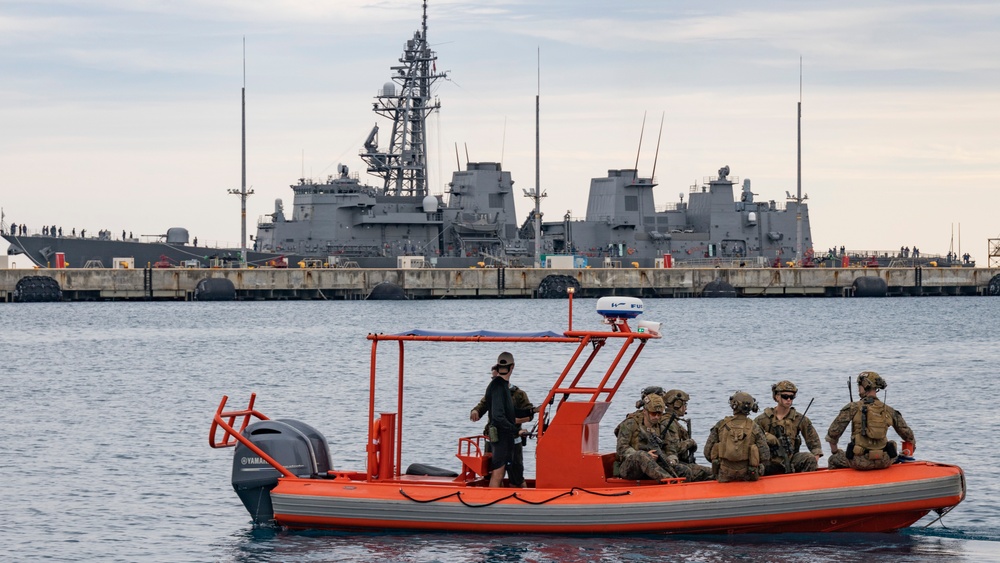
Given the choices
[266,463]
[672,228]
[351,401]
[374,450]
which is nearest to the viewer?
[374,450]

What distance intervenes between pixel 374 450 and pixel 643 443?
3.24 meters

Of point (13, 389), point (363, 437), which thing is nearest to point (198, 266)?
point (13, 389)

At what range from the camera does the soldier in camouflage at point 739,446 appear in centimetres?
Answer: 1510

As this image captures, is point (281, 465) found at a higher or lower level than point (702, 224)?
lower

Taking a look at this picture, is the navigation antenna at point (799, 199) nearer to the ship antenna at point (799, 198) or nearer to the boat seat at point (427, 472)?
the ship antenna at point (799, 198)

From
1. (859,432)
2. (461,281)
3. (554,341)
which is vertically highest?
(461,281)

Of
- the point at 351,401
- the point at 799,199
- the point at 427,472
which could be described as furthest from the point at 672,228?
the point at 427,472

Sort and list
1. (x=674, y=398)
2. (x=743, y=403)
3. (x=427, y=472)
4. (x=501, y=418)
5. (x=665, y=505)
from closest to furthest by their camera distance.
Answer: (x=743, y=403) < (x=665, y=505) < (x=501, y=418) < (x=674, y=398) < (x=427, y=472)

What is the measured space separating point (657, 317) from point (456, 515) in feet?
182

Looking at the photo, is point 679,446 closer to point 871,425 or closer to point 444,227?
point 871,425

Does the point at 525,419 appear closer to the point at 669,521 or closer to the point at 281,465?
the point at 669,521

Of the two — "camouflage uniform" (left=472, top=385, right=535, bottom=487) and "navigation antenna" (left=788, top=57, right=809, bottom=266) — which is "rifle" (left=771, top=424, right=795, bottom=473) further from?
"navigation antenna" (left=788, top=57, right=809, bottom=266)

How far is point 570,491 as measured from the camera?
51.5 feet

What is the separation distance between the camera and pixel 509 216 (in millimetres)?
96312
